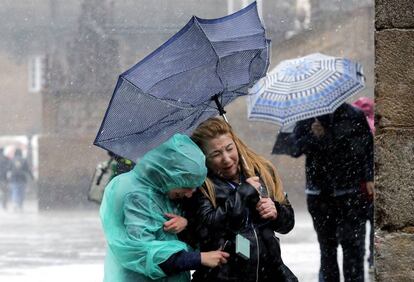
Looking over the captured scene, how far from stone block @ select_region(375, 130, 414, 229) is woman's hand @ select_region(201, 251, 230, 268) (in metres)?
0.66

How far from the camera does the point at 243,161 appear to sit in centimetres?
454

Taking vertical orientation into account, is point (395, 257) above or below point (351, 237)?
above

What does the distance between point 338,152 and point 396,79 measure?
3.70 m

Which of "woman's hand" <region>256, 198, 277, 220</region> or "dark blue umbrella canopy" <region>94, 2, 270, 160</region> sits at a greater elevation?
"dark blue umbrella canopy" <region>94, 2, 270, 160</region>

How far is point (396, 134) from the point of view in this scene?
3980 mm

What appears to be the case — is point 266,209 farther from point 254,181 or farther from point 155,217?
point 155,217

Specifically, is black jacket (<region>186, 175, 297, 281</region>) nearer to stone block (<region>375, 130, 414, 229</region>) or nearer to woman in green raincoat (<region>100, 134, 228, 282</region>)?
woman in green raincoat (<region>100, 134, 228, 282</region>)

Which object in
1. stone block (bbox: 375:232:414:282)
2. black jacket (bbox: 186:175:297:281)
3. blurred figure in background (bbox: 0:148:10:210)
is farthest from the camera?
blurred figure in background (bbox: 0:148:10:210)

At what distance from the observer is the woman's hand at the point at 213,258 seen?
426 centimetres

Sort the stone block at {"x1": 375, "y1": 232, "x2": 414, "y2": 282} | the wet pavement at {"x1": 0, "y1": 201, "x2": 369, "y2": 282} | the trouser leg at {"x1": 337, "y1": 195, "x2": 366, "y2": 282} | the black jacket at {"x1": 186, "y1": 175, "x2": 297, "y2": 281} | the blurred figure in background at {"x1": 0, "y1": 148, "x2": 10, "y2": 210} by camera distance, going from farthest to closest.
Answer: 1. the blurred figure in background at {"x1": 0, "y1": 148, "x2": 10, "y2": 210}
2. the wet pavement at {"x1": 0, "y1": 201, "x2": 369, "y2": 282}
3. the trouser leg at {"x1": 337, "y1": 195, "x2": 366, "y2": 282}
4. the black jacket at {"x1": 186, "y1": 175, "x2": 297, "y2": 281}
5. the stone block at {"x1": 375, "y1": 232, "x2": 414, "y2": 282}

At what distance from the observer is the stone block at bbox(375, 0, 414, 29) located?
3982 millimetres

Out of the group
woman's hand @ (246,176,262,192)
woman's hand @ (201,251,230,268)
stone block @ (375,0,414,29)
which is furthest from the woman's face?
stone block @ (375,0,414,29)

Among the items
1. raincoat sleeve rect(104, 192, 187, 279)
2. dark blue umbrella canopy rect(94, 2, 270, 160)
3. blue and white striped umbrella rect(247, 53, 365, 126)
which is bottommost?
blue and white striped umbrella rect(247, 53, 365, 126)

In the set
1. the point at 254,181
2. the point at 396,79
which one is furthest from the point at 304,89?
the point at 396,79
